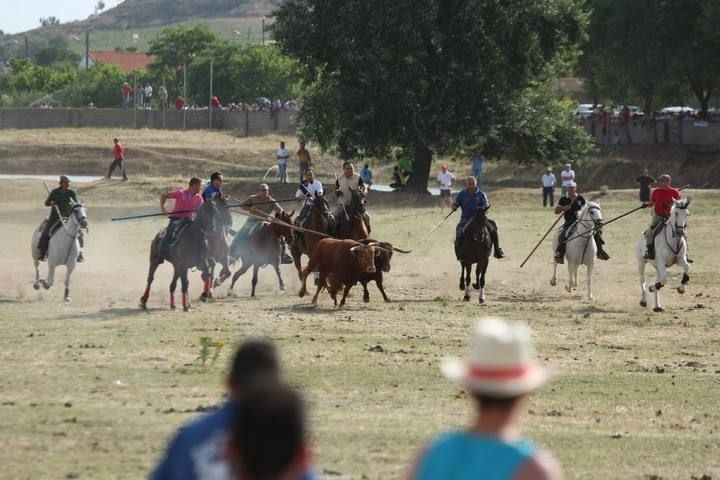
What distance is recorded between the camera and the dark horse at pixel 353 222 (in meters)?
28.2

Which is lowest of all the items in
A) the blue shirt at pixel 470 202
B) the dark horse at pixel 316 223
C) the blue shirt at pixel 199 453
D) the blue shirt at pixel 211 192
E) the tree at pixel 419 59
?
the dark horse at pixel 316 223

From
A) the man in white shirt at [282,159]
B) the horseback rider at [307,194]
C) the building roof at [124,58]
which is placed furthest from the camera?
the building roof at [124,58]

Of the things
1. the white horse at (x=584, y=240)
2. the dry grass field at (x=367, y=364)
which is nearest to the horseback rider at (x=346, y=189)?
the dry grass field at (x=367, y=364)

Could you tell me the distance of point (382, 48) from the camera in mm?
54531

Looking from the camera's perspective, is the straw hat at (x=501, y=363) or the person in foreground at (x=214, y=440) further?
the person in foreground at (x=214, y=440)

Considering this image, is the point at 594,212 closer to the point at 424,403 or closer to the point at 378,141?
the point at 424,403

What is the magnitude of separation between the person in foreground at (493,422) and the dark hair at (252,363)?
73 centimetres

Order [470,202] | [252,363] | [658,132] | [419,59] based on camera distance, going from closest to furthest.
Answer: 1. [252,363]
2. [470,202]
3. [419,59]
4. [658,132]

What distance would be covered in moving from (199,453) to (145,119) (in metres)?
76.0

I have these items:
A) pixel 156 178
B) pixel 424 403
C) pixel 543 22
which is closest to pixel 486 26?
pixel 543 22

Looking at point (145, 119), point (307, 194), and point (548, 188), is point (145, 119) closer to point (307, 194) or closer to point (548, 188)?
point (548, 188)

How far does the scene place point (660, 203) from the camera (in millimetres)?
27328

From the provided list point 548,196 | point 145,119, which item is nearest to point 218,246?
point 548,196

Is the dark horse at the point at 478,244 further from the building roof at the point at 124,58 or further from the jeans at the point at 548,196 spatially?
the building roof at the point at 124,58
